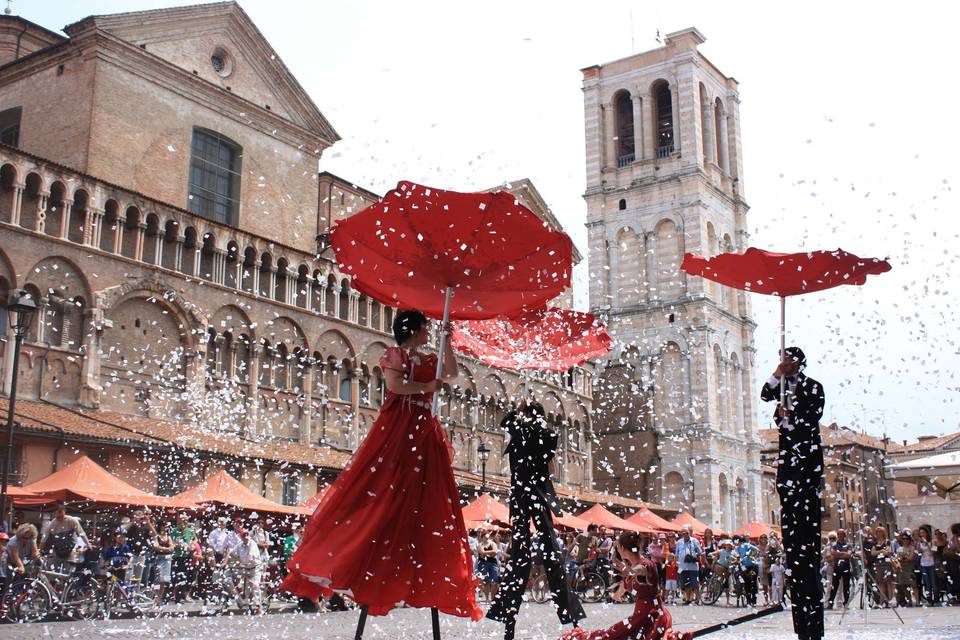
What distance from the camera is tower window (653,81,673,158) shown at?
54.7 meters

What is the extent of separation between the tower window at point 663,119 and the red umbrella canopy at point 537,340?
155ft

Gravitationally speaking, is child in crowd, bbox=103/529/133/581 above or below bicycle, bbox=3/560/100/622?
above

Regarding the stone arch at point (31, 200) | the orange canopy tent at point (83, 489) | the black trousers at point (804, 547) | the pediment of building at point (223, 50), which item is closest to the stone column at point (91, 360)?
the stone arch at point (31, 200)

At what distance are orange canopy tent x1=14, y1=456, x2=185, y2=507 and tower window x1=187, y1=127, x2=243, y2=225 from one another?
11546 mm

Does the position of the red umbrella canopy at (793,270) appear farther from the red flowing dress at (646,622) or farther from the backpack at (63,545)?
the backpack at (63,545)

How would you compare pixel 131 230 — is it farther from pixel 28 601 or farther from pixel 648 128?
pixel 648 128

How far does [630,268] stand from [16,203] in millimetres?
37923

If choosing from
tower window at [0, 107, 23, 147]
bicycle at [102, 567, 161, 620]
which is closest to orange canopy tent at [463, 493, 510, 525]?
bicycle at [102, 567, 161, 620]

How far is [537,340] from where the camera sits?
893 centimetres

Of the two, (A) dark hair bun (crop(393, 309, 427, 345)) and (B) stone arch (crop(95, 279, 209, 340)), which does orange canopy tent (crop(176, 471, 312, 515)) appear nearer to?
(B) stone arch (crop(95, 279, 209, 340))

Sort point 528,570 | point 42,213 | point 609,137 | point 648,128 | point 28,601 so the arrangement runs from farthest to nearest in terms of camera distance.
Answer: point 609,137
point 648,128
point 42,213
point 28,601
point 528,570

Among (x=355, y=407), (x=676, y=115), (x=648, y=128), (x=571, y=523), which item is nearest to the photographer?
(x=571, y=523)

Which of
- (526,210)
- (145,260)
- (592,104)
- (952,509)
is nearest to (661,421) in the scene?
(952,509)

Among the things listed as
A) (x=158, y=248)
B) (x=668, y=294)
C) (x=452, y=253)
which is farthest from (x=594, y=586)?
(x=668, y=294)
